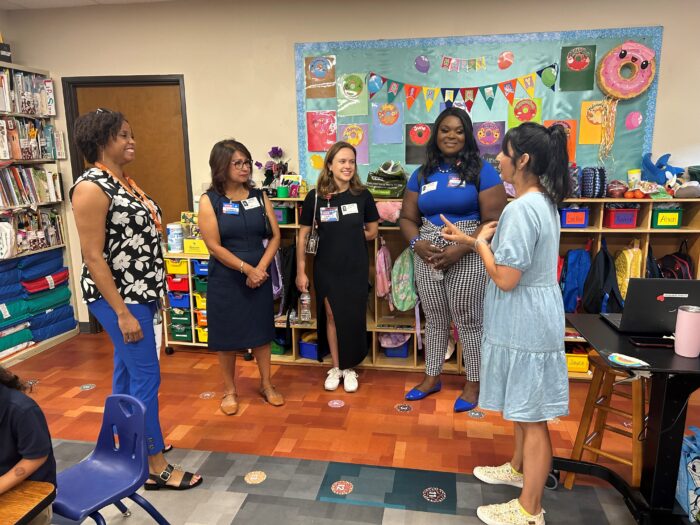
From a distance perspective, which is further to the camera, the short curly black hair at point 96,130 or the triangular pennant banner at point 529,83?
the triangular pennant banner at point 529,83

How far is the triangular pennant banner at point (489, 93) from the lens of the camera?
11.9 feet

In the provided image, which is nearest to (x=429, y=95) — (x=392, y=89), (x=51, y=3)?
(x=392, y=89)

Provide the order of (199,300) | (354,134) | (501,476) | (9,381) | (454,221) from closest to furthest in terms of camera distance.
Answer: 1. (9,381)
2. (501,476)
3. (454,221)
4. (354,134)
5. (199,300)

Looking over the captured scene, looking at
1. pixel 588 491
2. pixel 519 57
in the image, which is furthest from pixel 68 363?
pixel 519 57

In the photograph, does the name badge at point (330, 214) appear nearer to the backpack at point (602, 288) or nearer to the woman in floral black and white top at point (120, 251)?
the woman in floral black and white top at point (120, 251)

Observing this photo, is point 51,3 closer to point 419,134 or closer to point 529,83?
point 419,134

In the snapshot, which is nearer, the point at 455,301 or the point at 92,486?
the point at 92,486

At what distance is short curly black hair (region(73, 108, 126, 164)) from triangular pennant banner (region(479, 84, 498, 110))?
8.25 feet

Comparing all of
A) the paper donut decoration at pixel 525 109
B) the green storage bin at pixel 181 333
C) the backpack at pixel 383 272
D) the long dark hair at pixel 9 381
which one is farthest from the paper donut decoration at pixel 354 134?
the long dark hair at pixel 9 381

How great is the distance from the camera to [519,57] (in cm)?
358

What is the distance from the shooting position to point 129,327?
2.10 m

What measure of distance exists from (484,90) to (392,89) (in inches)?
25.5

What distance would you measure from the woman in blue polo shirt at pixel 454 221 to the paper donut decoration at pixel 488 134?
839mm

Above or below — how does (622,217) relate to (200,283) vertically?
above
